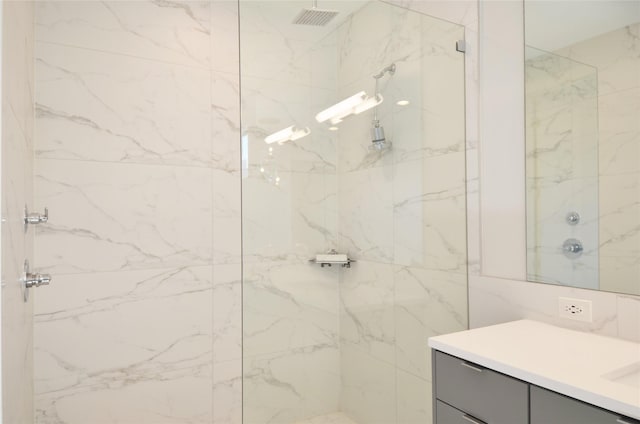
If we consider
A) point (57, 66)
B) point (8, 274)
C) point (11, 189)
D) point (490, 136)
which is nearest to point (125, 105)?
point (57, 66)

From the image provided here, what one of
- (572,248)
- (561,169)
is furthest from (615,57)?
(572,248)

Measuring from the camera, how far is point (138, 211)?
2375 millimetres

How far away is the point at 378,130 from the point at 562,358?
3.71 feet

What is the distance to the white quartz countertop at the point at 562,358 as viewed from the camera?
0.96 meters

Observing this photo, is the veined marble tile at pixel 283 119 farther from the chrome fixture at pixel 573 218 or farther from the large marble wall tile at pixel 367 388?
the chrome fixture at pixel 573 218

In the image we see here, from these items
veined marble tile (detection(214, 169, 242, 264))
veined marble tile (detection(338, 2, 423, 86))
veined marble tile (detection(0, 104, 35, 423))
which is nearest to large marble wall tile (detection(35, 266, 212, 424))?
veined marble tile (detection(214, 169, 242, 264))

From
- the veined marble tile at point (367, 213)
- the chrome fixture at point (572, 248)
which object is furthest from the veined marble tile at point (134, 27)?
the chrome fixture at point (572, 248)

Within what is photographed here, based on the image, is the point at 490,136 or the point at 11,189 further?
the point at 490,136

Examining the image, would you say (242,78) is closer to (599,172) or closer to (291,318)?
(291,318)

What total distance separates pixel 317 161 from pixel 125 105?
1.30 metres

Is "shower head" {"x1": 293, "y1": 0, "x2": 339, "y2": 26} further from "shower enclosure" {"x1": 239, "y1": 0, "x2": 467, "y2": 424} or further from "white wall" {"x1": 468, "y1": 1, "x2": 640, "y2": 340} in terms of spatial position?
"white wall" {"x1": 468, "y1": 1, "x2": 640, "y2": 340}

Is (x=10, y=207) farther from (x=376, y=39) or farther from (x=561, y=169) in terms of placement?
(x=561, y=169)

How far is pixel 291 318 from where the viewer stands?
1.79m

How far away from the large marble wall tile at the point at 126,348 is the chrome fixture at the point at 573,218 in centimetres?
194
